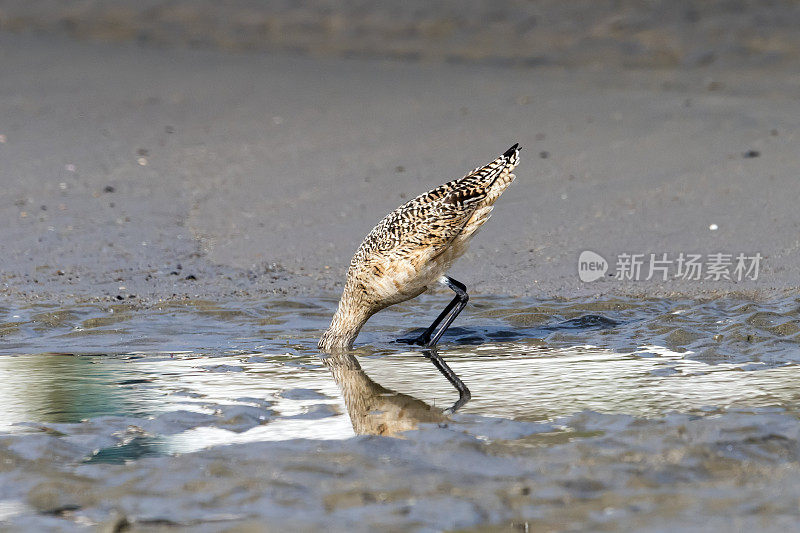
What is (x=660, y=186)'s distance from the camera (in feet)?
30.3

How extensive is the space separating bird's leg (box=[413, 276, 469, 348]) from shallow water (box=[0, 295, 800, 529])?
0.11 metres

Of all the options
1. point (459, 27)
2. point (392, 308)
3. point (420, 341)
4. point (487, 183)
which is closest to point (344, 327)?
point (420, 341)

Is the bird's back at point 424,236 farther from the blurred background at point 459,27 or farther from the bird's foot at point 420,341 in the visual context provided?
the blurred background at point 459,27

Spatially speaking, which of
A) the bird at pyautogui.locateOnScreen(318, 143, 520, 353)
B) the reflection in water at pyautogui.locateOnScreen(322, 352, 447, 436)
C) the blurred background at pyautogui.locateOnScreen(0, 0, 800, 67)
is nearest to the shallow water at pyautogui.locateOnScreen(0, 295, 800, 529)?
the reflection in water at pyautogui.locateOnScreen(322, 352, 447, 436)

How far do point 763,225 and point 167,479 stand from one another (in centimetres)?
562

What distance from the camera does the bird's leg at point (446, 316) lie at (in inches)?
250

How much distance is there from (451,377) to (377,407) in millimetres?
674

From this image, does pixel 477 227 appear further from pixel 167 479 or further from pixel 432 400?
pixel 167 479

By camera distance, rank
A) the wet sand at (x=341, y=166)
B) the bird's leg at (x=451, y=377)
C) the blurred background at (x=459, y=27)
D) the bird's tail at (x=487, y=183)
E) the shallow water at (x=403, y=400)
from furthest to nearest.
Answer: the blurred background at (x=459, y=27)
the wet sand at (x=341, y=166)
the bird's tail at (x=487, y=183)
the bird's leg at (x=451, y=377)
the shallow water at (x=403, y=400)

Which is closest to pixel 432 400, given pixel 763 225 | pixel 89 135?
pixel 763 225

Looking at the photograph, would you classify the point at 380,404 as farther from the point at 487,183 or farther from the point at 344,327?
the point at 487,183

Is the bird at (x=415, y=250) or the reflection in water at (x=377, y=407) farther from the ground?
the bird at (x=415, y=250)

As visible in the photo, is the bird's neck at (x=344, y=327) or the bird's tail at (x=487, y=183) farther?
the bird's tail at (x=487, y=183)

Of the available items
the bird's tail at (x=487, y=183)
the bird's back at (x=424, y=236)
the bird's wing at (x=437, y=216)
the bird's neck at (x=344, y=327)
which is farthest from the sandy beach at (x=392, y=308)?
the bird's tail at (x=487, y=183)
